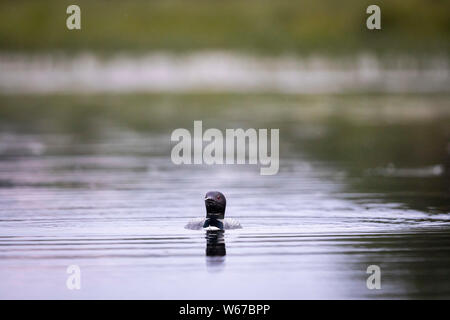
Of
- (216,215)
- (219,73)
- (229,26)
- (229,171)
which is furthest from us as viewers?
(229,26)

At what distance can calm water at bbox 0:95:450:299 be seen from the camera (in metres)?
10.9

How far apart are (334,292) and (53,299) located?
250 cm

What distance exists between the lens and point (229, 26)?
262ft

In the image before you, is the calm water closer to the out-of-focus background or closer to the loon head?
the out-of-focus background

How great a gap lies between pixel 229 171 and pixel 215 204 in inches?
330

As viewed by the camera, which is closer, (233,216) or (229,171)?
(233,216)

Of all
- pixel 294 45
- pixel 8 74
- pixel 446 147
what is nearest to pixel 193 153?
pixel 446 147

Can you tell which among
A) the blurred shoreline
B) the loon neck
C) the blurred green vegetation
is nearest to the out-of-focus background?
the blurred shoreline

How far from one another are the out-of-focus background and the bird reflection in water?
0.17 feet

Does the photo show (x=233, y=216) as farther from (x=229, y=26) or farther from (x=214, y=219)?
(x=229, y=26)

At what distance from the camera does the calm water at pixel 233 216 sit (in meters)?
10.9

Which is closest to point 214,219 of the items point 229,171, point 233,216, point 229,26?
point 233,216

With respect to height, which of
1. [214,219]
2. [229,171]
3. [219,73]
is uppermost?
[219,73]

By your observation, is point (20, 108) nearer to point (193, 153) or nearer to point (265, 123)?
point (265, 123)
